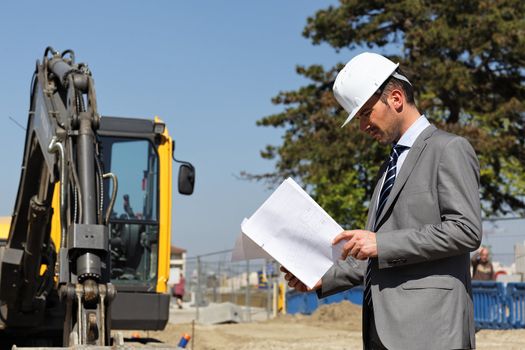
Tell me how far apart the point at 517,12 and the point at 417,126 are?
28512 mm

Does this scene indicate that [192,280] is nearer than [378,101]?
No

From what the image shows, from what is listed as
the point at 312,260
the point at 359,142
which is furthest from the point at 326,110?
the point at 312,260

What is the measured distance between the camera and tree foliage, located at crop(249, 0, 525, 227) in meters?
30.3

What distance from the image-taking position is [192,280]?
32.6 m

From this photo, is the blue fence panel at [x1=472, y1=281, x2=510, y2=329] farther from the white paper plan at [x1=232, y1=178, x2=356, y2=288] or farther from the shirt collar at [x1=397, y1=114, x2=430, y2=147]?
the shirt collar at [x1=397, y1=114, x2=430, y2=147]

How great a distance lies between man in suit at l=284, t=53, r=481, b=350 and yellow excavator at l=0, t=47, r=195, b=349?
2598mm

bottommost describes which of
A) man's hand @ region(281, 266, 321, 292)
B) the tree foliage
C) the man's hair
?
man's hand @ region(281, 266, 321, 292)

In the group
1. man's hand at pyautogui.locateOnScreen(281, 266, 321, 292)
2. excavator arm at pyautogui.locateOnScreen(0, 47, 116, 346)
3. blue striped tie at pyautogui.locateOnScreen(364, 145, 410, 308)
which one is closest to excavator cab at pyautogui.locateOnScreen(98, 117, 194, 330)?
excavator arm at pyautogui.locateOnScreen(0, 47, 116, 346)

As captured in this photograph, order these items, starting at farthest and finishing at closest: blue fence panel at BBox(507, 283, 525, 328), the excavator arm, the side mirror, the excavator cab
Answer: blue fence panel at BBox(507, 283, 525, 328) → the excavator cab → the side mirror → the excavator arm

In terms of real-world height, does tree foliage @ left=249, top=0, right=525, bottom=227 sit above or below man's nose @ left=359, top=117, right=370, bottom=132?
above

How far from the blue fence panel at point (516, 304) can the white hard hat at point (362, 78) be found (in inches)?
555

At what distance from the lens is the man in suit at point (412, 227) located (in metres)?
3.63

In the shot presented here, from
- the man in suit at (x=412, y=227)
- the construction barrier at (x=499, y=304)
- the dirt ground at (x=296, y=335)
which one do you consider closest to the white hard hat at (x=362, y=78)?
the man in suit at (x=412, y=227)

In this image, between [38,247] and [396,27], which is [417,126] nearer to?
[38,247]
